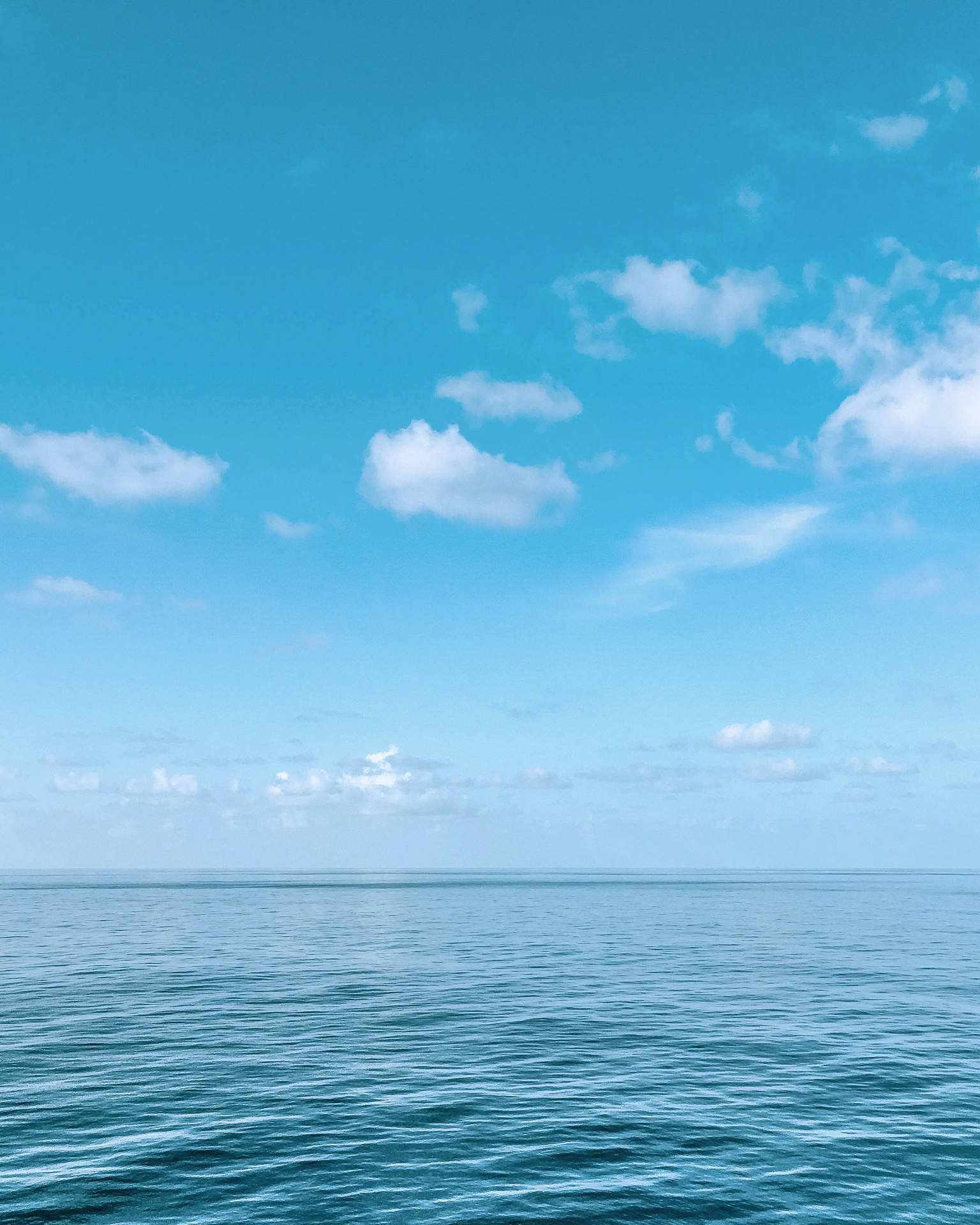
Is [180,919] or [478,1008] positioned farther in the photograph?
[180,919]

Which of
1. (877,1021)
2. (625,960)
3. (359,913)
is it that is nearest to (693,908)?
(359,913)

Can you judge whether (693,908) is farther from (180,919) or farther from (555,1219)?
(555,1219)

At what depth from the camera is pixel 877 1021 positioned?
4466 centimetres

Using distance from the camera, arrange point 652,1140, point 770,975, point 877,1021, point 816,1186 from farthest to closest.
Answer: point 770,975, point 877,1021, point 652,1140, point 816,1186

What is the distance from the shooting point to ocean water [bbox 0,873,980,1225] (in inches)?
878

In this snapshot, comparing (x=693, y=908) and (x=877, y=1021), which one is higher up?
(x=877, y=1021)

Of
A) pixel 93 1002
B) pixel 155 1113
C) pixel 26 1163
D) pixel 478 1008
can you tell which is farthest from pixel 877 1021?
pixel 93 1002

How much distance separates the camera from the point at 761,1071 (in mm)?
34500

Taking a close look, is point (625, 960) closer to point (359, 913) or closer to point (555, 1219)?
point (555, 1219)

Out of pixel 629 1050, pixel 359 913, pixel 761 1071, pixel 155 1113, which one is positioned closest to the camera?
pixel 155 1113

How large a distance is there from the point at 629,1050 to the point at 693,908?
373ft

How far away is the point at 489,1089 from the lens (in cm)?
3175

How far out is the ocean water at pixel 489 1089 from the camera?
2230 cm

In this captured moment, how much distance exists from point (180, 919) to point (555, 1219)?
10990 cm
